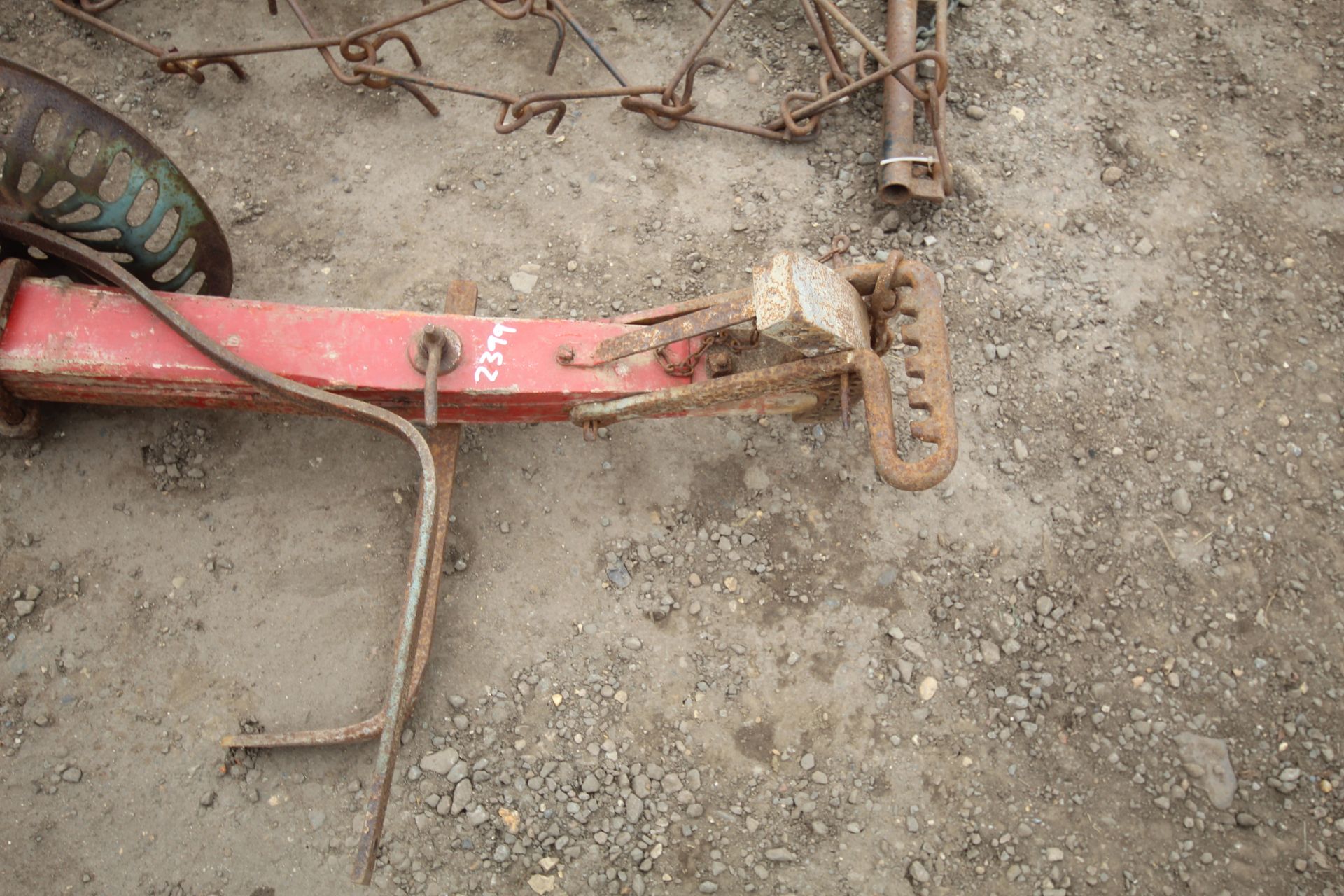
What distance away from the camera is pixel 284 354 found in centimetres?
259

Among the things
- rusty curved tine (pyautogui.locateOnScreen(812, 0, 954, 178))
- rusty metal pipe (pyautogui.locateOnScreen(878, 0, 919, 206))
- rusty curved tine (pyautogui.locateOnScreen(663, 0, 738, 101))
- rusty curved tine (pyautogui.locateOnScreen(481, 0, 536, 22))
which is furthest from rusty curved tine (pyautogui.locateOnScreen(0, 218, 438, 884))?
rusty curved tine (pyautogui.locateOnScreen(812, 0, 954, 178))

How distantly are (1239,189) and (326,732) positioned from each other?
410cm

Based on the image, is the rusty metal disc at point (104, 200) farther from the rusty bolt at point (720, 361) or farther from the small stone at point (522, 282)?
the rusty bolt at point (720, 361)

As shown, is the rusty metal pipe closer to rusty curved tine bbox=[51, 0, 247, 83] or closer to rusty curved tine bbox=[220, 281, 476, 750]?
rusty curved tine bbox=[220, 281, 476, 750]

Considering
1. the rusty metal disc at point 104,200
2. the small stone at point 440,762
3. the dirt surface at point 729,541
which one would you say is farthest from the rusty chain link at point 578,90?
the small stone at point 440,762

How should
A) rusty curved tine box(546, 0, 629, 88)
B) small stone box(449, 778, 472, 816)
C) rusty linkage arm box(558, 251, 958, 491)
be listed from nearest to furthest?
rusty linkage arm box(558, 251, 958, 491)
small stone box(449, 778, 472, 816)
rusty curved tine box(546, 0, 629, 88)

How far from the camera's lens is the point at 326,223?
3.65 metres

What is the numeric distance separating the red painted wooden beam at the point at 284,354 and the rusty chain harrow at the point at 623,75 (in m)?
1.18

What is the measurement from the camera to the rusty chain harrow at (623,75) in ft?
11.5

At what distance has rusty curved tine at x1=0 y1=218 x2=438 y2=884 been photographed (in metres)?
2.18

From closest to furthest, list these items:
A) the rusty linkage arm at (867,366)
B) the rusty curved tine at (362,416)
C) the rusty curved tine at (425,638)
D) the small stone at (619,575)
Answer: the rusty curved tine at (362,416), the rusty linkage arm at (867,366), the rusty curved tine at (425,638), the small stone at (619,575)

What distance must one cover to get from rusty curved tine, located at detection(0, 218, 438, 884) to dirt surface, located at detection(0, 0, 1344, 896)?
25.9 inches

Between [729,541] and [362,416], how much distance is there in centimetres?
134

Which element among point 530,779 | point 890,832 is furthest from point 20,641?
point 890,832
